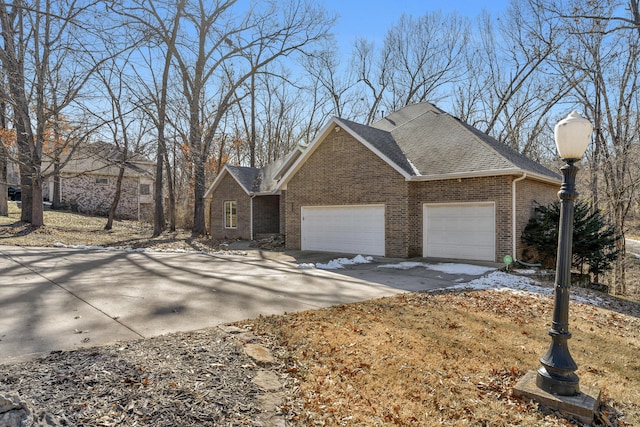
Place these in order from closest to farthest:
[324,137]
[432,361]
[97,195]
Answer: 1. [432,361]
2. [324,137]
3. [97,195]

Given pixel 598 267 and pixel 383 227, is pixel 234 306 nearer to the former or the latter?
pixel 383 227

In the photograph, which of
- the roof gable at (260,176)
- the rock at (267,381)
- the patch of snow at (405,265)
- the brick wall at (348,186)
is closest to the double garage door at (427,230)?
the brick wall at (348,186)

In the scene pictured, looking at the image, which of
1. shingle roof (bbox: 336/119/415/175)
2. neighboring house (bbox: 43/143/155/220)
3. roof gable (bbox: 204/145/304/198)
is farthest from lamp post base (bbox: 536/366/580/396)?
neighboring house (bbox: 43/143/155/220)

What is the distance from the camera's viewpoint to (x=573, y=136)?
12.7ft

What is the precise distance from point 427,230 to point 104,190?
27.9m

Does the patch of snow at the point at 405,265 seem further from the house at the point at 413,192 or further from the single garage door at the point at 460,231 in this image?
the single garage door at the point at 460,231

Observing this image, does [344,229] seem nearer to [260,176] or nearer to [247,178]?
[247,178]

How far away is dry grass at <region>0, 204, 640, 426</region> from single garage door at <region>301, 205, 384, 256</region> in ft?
21.7

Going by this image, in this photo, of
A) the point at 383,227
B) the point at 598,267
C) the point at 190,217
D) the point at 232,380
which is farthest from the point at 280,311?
the point at 190,217

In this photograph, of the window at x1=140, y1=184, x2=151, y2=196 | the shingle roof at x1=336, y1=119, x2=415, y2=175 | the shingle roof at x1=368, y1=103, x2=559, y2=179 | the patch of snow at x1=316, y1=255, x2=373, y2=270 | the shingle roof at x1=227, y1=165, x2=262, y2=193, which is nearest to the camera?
the patch of snow at x1=316, y1=255, x2=373, y2=270

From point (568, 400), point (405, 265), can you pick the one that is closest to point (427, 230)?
point (405, 265)

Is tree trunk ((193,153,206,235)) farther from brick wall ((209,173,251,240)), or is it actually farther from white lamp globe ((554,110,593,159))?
white lamp globe ((554,110,593,159))

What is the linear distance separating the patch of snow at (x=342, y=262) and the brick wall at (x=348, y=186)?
3.07 feet

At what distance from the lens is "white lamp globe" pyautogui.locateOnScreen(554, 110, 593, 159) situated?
12.6ft
